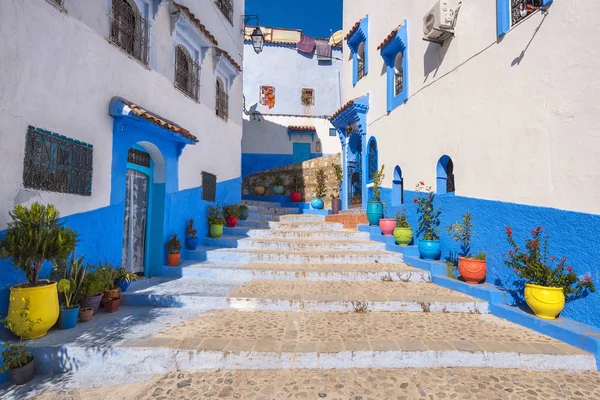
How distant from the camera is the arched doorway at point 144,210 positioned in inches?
232

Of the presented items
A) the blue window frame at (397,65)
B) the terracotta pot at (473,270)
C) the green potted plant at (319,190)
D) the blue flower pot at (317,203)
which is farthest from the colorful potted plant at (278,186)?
the terracotta pot at (473,270)

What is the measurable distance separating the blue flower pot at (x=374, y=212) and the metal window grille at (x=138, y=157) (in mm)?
6105

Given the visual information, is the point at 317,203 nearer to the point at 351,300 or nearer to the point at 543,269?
the point at 351,300

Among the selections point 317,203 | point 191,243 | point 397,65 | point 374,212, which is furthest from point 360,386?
point 317,203

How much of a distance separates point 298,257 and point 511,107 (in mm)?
4940

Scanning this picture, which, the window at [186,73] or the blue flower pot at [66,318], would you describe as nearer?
the blue flower pot at [66,318]

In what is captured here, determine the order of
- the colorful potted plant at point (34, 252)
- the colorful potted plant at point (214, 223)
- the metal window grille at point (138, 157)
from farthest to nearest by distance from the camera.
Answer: the colorful potted plant at point (214, 223)
the metal window grille at point (138, 157)
the colorful potted plant at point (34, 252)

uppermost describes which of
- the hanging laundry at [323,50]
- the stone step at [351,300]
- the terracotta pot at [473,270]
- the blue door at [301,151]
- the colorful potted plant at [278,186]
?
the hanging laundry at [323,50]

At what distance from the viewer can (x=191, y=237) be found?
7172 millimetres

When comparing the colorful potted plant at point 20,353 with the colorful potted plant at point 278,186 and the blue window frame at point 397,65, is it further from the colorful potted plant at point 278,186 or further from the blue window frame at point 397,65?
→ the colorful potted plant at point 278,186

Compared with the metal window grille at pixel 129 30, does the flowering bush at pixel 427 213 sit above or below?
below

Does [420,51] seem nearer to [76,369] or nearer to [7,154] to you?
[7,154]

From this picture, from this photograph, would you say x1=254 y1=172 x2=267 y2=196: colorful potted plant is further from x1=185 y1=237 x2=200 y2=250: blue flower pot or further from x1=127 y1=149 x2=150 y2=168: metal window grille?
x1=127 y1=149 x2=150 y2=168: metal window grille

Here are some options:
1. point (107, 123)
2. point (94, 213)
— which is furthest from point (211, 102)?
point (94, 213)
